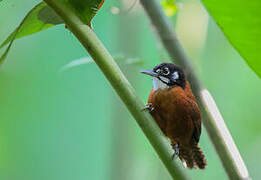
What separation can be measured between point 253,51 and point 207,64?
124 inches

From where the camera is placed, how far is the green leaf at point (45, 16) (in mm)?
862

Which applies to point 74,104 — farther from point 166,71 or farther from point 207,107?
point 207,107

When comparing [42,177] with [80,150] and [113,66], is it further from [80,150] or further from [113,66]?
[113,66]

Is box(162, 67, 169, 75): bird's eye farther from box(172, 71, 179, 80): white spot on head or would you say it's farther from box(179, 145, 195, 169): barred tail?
box(179, 145, 195, 169): barred tail

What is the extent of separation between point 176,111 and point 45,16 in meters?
1.14

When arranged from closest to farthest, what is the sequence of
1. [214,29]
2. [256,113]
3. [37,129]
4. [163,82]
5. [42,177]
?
[163,82] → [256,113] → [214,29] → [37,129] → [42,177]

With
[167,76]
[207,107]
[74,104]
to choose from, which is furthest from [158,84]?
[74,104]

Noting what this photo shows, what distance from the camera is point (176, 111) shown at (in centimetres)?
198

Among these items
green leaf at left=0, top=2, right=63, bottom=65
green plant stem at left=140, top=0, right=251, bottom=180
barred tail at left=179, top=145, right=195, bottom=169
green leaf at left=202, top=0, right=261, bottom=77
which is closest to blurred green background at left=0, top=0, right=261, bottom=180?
barred tail at left=179, top=145, right=195, bottom=169

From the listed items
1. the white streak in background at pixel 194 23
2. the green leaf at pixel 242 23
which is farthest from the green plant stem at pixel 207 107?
the white streak in background at pixel 194 23

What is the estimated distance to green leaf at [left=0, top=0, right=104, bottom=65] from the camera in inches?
33.9

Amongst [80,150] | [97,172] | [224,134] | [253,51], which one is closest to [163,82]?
[224,134]

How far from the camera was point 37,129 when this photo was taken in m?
3.82

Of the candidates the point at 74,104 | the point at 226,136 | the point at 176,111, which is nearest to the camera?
the point at 226,136
